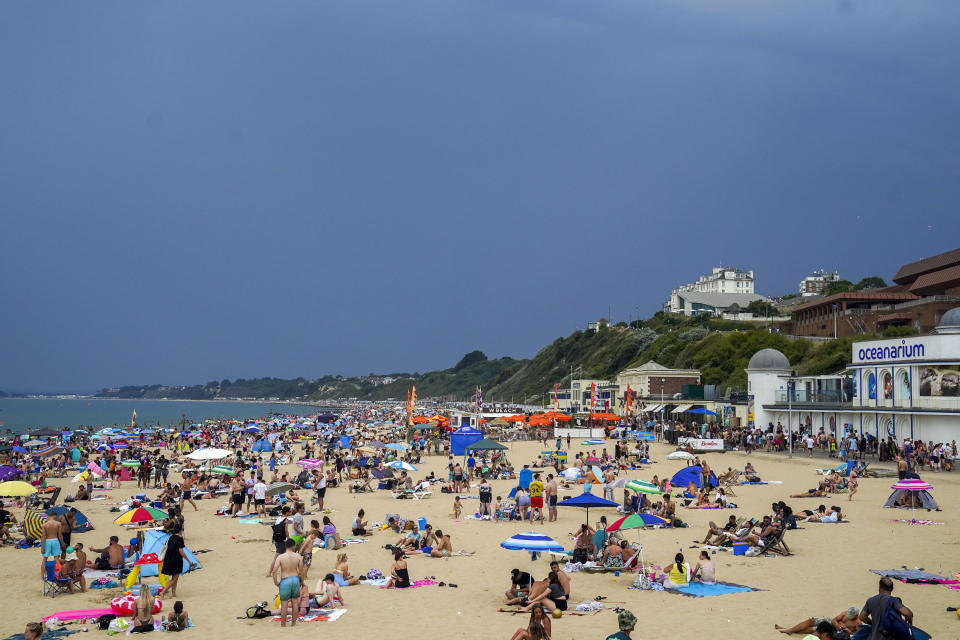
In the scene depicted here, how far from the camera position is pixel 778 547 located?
13930 millimetres

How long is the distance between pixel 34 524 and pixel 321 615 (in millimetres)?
8446

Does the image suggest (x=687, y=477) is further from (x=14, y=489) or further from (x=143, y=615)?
(x=14, y=489)

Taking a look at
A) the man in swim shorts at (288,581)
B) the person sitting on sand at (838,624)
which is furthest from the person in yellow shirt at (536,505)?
the person sitting on sand at (838,624)

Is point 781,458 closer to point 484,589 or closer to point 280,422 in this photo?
point 484,589

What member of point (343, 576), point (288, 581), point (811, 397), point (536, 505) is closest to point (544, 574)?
point (343, 576)

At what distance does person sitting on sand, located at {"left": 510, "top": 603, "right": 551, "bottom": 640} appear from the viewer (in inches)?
317

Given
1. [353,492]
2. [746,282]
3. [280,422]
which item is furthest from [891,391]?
[746,282]

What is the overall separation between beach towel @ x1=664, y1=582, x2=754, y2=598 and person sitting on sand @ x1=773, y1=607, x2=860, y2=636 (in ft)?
6.18

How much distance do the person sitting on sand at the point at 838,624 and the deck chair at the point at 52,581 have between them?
10365 millimetres

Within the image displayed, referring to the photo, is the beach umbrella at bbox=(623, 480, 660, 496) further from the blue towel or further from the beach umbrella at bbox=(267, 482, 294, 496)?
the beach umbrella at bbox=(267, 482, 294, 496)

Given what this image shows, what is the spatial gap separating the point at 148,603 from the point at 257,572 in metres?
3.69

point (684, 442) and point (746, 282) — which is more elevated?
point (746, 282)

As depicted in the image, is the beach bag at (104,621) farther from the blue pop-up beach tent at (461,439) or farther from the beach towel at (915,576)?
the blue pop-up beach tent at (461,439)

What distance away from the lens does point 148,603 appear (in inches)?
391
